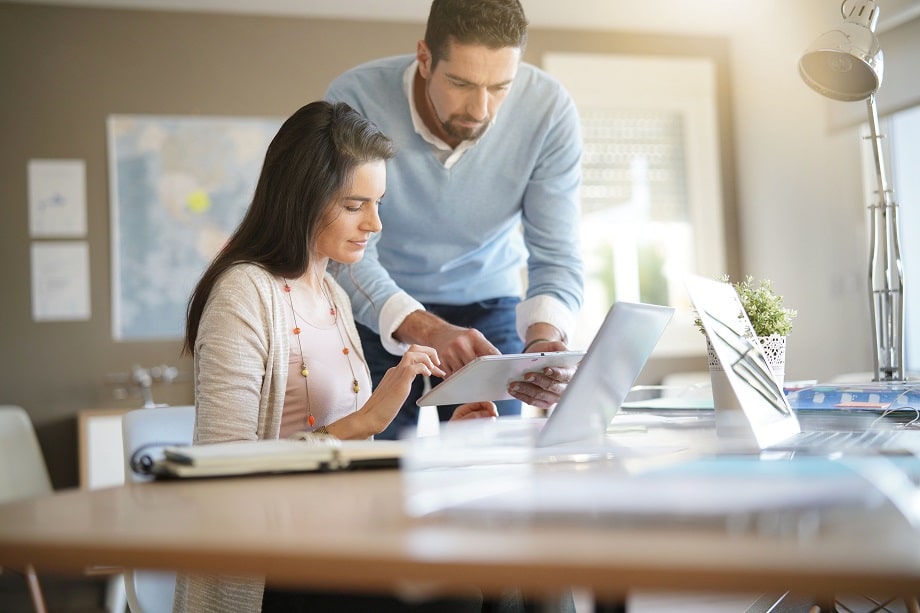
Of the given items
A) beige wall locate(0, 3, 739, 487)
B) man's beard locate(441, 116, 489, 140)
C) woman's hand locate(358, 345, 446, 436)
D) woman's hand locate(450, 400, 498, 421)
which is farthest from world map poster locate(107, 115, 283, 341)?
woman's hand locate(358, 345, 446, 436)

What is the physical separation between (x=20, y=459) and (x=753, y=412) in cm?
→ 351

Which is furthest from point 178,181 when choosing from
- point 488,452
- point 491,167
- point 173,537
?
point 173,537

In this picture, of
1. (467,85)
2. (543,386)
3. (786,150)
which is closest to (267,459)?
(543,386)

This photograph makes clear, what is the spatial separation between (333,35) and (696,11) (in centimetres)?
181

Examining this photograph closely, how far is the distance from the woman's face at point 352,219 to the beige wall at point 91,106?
9.75ft

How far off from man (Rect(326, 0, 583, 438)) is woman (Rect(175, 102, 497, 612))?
288mm

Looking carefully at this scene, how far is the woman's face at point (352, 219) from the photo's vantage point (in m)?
1.62

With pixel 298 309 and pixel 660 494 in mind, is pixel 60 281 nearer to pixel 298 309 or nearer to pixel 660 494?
pixel 298 309

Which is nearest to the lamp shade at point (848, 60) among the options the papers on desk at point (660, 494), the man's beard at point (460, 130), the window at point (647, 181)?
the man's beard at point (460, 130)

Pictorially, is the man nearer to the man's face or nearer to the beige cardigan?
the man's face

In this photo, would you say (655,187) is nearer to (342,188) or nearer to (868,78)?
(868,78)

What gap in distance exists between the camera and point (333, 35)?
469cm

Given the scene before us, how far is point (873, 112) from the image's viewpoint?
1873 mm

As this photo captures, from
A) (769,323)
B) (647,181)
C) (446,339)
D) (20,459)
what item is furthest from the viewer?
(647,181)
